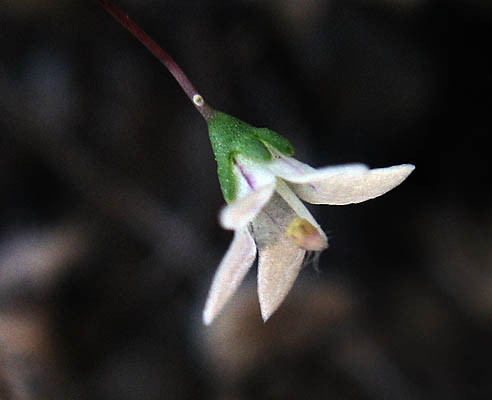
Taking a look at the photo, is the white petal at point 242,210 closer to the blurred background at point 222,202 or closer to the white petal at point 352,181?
the white petal at point 352,181

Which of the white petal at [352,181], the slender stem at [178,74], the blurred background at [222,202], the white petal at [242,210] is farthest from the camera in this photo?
the blurred background at [222,202]

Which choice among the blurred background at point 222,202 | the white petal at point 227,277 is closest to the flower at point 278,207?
the white petal at point 227,277

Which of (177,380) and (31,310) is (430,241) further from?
(31,310)

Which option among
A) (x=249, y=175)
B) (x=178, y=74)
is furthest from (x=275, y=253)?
(x=178, y=74)

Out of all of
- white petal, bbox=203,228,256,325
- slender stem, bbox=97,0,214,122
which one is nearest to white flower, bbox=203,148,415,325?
white petal, bbox=203,228,256,325

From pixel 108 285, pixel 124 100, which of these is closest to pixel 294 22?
pixel 124 100

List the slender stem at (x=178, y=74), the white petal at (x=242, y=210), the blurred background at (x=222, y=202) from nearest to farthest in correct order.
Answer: the white petal at (x=242, y=210) → the slender stem at (x=178, y=74) → the blurred background at (x=222, y=202)
